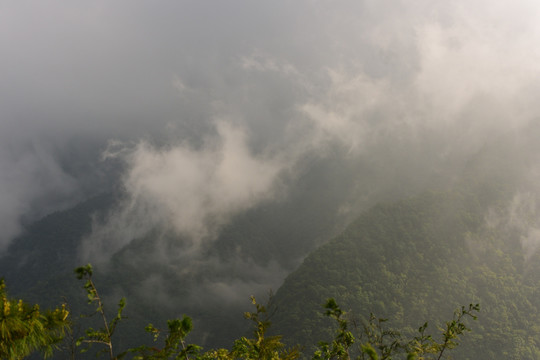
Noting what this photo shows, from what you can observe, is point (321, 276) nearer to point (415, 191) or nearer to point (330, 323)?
point (330, 323)

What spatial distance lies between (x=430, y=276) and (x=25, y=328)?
120 m

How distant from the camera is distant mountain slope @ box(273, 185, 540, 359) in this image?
8906 cm

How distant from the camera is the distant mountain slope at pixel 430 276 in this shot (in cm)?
8906

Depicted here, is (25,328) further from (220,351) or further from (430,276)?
(430,276)

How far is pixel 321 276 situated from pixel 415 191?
124 m

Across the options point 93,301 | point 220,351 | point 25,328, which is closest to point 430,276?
point 220,351

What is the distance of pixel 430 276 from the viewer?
106062 mm

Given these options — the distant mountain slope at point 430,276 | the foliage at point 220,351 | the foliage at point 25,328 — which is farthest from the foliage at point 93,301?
the distant mountain slope at point 430,276

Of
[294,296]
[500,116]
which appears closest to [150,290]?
[294,296]

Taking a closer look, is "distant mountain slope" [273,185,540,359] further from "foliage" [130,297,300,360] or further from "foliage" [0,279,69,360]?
"foliage" [0,279,69,360]

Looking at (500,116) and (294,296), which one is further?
(500,116)

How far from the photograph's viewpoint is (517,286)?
106 m

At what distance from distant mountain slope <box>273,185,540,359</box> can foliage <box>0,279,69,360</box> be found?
82.8m

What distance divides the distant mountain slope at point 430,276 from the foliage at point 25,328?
272ft
